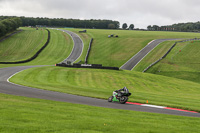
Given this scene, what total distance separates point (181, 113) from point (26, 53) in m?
76.7

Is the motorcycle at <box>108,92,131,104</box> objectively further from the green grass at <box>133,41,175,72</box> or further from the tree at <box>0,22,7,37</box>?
the tree at <box>0,22,7,37</box>

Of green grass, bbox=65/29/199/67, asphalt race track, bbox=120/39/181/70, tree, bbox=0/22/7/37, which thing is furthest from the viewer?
tree, bbox=0/22/7/37

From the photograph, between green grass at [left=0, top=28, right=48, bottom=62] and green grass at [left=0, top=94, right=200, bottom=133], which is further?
green grass at [left=0, top=28, right=48, bottom=62]

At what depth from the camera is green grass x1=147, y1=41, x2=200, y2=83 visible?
191ft

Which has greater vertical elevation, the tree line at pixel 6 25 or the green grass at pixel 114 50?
the tree line at pixel 6 25

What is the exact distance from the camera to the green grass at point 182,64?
191ft

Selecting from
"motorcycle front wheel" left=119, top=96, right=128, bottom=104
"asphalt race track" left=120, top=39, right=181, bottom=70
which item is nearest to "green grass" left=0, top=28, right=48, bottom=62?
"asphalt race track" left=120, top=39, right=181, bottom=70

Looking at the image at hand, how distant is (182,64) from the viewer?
2566 inches

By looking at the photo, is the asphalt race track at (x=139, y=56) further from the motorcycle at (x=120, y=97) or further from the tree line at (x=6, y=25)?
the tree line at (x=6, y=25)

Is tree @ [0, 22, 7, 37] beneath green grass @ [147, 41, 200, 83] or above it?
Answer: above

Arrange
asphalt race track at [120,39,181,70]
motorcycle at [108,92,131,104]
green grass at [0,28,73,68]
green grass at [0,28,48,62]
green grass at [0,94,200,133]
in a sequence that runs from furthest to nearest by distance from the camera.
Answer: green grass at [0,28,48,62] → green grass at [0,28,73,68] → asphalt race track at [120,39,181,70] → motorcycle at [108,92,131,104] → green grass at [0,94,200,133]

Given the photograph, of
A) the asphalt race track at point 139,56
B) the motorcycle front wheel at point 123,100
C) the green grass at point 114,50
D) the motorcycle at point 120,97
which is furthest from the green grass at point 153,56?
the motorcycle front wheel at point 123,100

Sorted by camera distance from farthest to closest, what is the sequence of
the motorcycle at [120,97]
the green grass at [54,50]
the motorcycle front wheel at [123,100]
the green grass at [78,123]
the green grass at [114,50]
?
the green grass at [54,50], the green grass at [114,50], the motorcycle at [120,97], the motorcycle front wheel at [123,100], the green grass at [78,123]

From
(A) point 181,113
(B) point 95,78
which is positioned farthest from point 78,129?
(B) point 95,78
